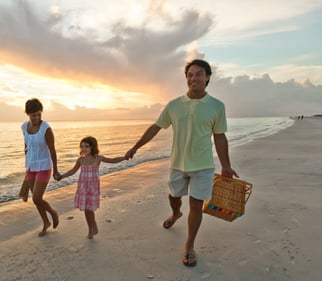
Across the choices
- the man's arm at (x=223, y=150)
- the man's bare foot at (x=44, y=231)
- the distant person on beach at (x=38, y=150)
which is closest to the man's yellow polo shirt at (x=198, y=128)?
the man's arm at (x=223, y=150)

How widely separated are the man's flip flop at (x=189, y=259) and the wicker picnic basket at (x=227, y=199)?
581mm

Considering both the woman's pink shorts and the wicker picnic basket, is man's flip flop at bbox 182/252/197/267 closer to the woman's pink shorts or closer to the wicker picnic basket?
the wicker picnic basket

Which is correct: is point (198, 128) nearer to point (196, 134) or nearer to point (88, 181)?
point (196, 134)

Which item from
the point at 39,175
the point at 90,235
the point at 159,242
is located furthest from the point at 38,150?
the point at 159,242

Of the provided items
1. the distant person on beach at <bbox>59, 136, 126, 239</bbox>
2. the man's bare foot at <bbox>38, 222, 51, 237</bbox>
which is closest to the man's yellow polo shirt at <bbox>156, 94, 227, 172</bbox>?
the distant person on beach at <bbox>59, 136, 126, 239</bbox>

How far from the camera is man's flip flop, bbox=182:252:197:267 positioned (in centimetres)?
340

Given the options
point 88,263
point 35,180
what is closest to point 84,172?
point 35,180

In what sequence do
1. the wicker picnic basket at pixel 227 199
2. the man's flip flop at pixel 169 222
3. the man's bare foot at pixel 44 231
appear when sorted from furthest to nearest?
the man's flip flop at pixel 169 222
the man's bare foot at pixel 44 231
the wicker picnic basket at pixel 227 199

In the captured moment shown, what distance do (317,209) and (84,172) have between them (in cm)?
381

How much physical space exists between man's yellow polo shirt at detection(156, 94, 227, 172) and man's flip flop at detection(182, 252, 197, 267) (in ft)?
3.17

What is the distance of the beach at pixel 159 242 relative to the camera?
3258 mm

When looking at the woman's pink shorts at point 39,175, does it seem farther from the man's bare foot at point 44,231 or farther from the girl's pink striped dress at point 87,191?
the man's bare foot at point 44,231

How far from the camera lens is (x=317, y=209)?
5031mm

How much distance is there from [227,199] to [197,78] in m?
1.51
